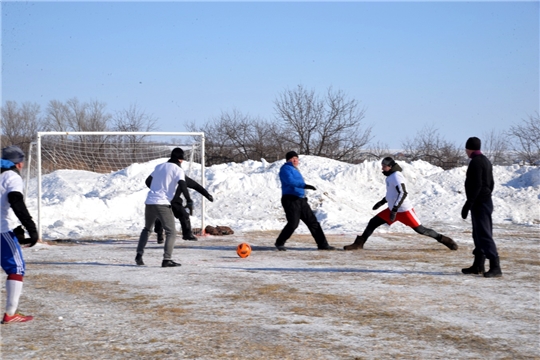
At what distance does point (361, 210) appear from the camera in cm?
2311

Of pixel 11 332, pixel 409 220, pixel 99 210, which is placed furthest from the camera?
pixel 99 210

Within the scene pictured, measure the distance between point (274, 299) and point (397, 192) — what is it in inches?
188

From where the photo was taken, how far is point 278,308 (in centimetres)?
727

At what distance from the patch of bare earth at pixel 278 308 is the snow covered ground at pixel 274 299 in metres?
0.02

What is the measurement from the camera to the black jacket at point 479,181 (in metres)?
9.09

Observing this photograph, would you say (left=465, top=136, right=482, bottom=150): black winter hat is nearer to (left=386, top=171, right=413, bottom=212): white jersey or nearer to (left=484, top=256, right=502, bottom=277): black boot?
(left=484, top=256, right=502, bottom=277): black boot

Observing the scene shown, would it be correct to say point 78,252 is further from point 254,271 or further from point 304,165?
point 304,165

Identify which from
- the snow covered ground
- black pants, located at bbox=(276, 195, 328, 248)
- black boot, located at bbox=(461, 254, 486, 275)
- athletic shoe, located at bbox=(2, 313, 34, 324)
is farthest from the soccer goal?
athletic shoe, located at bbox=(2, 313, 34, 324)

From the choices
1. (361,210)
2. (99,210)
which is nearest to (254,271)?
(99,210)

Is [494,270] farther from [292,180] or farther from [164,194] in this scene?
[164,194]

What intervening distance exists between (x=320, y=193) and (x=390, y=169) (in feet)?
37.8

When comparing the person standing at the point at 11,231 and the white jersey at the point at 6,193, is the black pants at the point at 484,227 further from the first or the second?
the white jersey at the point at 6,193

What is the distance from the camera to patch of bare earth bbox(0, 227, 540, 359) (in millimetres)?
5609

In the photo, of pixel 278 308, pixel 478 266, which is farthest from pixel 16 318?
pixel 478 266
